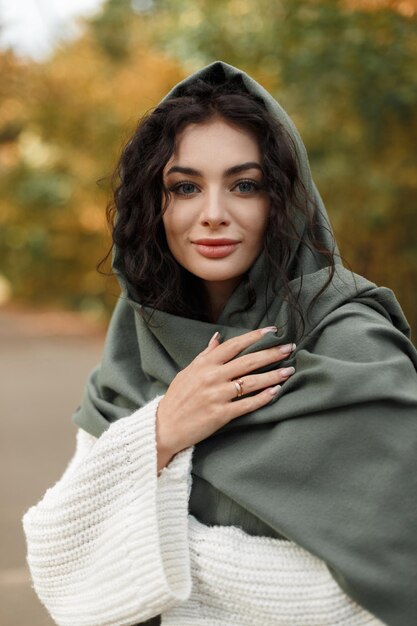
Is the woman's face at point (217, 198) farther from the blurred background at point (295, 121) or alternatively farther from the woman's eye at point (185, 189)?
the blurred background at point (295, 121)

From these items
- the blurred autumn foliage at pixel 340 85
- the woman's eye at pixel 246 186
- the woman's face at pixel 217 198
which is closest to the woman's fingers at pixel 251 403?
the woman's face at pixel 217 198

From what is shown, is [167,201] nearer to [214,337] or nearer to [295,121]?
[214,337]

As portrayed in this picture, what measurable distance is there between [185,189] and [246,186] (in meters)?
0.13

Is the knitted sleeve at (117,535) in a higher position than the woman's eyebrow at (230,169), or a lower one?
lower

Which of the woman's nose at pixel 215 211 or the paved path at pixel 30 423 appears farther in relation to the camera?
the paved path at pixel 30 423

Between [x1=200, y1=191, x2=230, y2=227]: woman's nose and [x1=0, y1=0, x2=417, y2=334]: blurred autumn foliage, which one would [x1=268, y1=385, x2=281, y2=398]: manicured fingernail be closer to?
[x1=200, y1=191, x2=230, y2=227]: woman's nose

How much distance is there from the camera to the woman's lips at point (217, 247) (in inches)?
74.7

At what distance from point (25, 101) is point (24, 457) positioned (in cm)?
645

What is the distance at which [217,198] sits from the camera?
186 cm

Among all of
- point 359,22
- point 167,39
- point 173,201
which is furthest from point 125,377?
point 167,39

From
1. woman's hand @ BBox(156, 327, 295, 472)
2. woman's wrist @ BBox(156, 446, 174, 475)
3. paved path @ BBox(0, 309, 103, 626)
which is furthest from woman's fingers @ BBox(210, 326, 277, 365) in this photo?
paved path @ BBox(0, 309, 103, 626)

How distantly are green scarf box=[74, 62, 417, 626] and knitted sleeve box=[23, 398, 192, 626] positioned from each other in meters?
0.10

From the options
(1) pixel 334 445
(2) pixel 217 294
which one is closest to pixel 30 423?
(2) pixel 217 294

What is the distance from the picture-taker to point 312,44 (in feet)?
23.1
